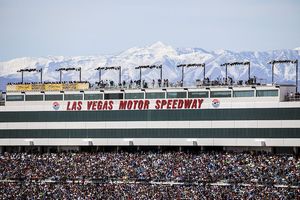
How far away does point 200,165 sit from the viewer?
126500 millimetres

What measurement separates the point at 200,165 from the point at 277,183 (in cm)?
1389

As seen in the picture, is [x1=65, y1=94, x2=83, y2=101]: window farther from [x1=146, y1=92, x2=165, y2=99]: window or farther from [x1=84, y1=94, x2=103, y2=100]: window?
[x1=146, y1=92, x2=165, y2=99]: window

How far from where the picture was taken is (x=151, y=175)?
415 ft

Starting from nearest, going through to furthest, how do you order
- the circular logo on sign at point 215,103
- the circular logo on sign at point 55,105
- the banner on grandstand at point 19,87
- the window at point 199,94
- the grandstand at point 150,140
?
the grandstand at point 150,140 → the circular logo on sign at point 215,103 → the window at point 199,94 → the circular logo on sign at point 55,105 → the banner on grandstand at point 19,87

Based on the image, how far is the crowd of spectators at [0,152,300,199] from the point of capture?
4636 inches

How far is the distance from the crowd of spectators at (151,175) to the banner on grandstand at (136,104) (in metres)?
7.17

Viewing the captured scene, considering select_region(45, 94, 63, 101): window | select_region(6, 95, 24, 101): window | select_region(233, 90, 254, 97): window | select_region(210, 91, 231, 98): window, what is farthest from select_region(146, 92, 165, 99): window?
select_region(6, 95, 24, 101): window

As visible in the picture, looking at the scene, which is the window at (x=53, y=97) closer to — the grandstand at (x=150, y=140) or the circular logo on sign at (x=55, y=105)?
the grandstand at (x=150, y=140)

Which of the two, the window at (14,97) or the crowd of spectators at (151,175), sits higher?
the window at (14,97)

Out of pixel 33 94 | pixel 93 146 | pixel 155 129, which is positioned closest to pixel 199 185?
pixel 155 129

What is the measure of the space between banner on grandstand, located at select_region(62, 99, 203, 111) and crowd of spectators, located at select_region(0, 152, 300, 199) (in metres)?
7.17

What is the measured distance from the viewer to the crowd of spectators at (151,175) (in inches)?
4636

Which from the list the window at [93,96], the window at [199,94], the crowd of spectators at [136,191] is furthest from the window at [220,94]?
the window at [93,96]

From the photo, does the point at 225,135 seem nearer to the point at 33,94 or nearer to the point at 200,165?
the point at 200,165
